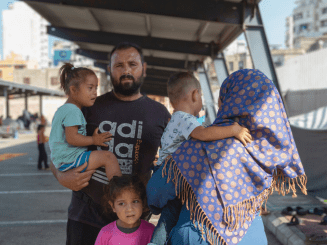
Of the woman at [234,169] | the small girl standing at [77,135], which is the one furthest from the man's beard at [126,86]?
the woman at [234,169]

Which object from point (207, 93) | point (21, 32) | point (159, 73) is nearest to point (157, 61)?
point (207, 93)

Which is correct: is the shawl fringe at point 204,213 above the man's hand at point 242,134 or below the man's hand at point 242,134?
below

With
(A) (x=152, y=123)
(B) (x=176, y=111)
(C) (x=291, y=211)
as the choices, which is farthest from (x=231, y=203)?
(C) (x=291, y=211)

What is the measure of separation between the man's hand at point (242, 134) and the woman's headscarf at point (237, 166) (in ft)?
0.07

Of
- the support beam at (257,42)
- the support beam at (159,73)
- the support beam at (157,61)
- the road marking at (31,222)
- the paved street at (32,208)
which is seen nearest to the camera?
the paved street at (32,208)

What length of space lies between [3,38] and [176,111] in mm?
135521

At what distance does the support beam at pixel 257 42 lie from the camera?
261 inches

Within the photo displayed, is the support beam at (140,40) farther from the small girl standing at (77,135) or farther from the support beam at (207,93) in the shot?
the small girl standing at (77,135)

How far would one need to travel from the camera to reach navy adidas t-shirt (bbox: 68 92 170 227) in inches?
96.8

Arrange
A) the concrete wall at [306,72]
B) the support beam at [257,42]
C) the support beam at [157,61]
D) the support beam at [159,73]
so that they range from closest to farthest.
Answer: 1. the support beam at [257,42]
2. the concrete wall at [306,72]
3. the support beam at [157,61]
4. the support beam at [159,73]

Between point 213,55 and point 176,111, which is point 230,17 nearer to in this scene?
point 213,55

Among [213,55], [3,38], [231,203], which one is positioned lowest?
[231,203]

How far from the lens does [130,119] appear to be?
252cm

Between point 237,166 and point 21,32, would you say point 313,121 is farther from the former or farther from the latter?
point 21,32
